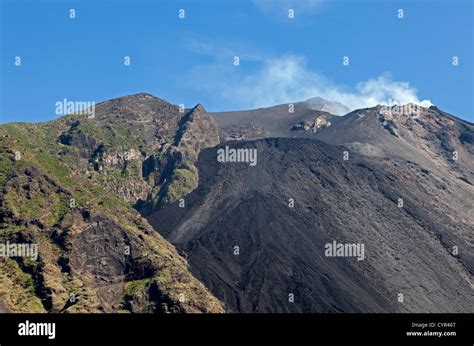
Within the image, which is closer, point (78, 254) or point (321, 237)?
point (78, 254)

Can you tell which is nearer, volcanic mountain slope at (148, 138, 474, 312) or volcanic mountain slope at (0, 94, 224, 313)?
volcanic mountain slope at (0, 94, 224, 313)

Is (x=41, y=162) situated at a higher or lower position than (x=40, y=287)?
higher

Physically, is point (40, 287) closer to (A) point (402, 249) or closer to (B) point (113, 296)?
(B) point (113, 296)

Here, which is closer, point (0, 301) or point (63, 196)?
point (0, 301)

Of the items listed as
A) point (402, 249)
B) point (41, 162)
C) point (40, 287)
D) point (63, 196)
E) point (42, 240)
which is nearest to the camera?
point (40, 287)

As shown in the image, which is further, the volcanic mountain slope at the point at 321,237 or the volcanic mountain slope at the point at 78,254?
the volcanic mountain slope at the point at 321,237
